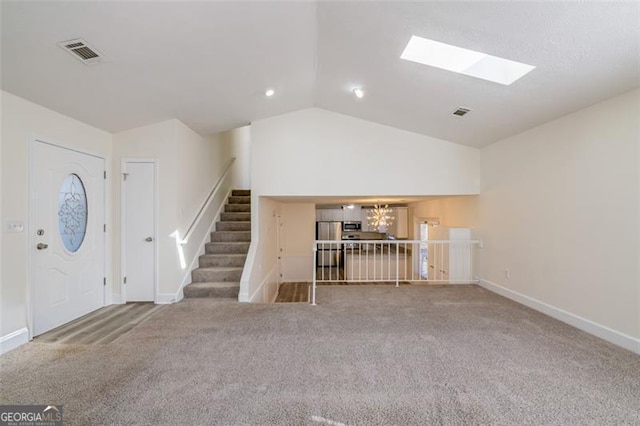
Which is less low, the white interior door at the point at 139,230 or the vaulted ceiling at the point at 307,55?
the vaulted ceiling at the point at 307,55

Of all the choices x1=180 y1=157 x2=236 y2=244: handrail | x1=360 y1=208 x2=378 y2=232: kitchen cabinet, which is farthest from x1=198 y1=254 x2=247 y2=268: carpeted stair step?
x1=360 y1=208 x2=378 y2=232: kitchen cabinet

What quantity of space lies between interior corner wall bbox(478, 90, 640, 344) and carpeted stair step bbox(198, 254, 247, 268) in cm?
441

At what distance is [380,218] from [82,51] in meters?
8.36

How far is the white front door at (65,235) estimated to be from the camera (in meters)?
3.12

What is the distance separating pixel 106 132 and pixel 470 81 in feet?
16.1

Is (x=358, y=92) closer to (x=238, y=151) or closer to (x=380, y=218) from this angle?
(x=238, y=151)

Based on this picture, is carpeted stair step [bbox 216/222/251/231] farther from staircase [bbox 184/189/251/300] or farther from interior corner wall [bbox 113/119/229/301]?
interior corner wall [bbox 113/119/229/301]

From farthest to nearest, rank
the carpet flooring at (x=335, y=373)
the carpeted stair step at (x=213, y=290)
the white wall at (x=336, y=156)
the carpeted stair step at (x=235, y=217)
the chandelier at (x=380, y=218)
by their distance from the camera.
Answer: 1. the chandelier at (x=380, y=218)
2. the carpeted stair step at (x=235, y=217)
3. the white wall at (x=336, y=156)
4. the carpeted stair step at (x=213, y=290)
5. the carpet flooring at (x=335, y=373)

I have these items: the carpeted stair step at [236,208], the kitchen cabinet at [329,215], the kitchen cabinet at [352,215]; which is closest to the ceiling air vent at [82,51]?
the carpeted stair step at [236,208]

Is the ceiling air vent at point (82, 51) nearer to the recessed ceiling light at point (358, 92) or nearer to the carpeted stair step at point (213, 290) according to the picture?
the recessed ceiling light at point (358, 92)

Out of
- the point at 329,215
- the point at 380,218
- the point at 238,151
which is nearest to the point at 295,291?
the point at 380,218

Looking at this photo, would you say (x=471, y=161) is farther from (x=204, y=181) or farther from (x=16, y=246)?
(x=16, y=246)

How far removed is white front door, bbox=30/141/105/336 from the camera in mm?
3115

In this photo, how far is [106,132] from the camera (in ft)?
13.5
